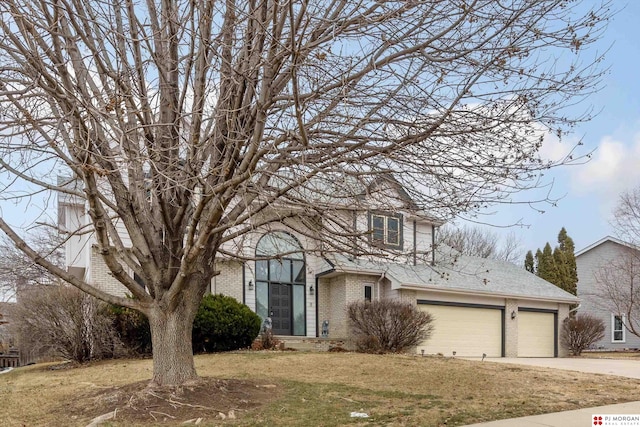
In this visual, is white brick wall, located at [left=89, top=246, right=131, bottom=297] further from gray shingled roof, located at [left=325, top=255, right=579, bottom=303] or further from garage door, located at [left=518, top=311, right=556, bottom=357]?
garage door, located at [left=518, top=311, right=556, bottom=357]

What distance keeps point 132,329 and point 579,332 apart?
17.7 m

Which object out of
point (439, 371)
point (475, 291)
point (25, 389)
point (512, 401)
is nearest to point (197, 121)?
point (512, 401)

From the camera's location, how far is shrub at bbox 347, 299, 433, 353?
55.5 feet

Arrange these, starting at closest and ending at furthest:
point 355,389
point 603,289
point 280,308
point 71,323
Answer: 1. point 355,389
2. point 71,323
3. point 280,308
4. point 603,289

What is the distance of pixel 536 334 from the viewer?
22969mm

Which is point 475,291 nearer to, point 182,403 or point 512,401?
point 512,401

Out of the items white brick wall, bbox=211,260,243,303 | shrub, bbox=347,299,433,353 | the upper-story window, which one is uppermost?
the upper-story window

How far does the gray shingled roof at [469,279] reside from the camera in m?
19.6

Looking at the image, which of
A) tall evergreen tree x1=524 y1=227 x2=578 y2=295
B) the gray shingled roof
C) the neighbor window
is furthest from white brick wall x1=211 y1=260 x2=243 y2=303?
tall evergreen tree x1=524 y1=227 x2=578 y2=295

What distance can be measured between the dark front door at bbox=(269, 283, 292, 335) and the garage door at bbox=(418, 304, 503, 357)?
483 cm

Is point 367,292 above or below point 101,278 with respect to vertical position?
below

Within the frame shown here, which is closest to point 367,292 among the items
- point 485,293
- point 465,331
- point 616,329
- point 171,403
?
point 465,331

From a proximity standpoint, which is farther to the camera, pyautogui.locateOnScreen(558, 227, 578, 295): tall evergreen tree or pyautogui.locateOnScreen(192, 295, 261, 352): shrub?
pyautogui.locateOnScreen(558, 227, 578, 295): tall evergreen tree

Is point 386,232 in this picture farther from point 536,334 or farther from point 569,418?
point 536,334
